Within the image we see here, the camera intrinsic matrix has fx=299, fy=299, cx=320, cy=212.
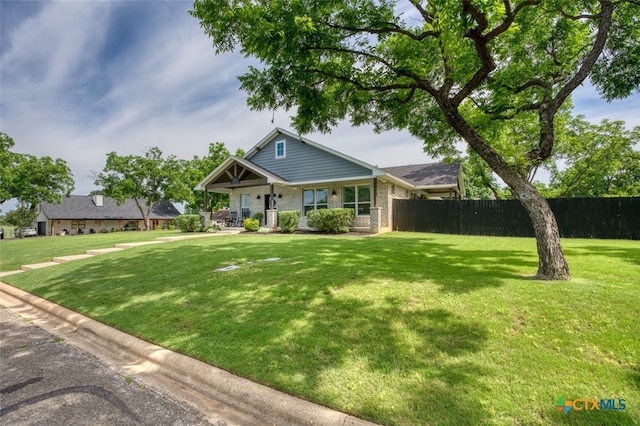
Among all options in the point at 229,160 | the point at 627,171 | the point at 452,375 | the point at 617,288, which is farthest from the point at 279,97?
the point at 627,171

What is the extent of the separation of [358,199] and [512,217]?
757cm

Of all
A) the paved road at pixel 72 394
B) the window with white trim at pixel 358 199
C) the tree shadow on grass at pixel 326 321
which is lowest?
the paved road at pixel 72 394

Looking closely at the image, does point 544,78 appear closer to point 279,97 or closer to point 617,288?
point 617,288

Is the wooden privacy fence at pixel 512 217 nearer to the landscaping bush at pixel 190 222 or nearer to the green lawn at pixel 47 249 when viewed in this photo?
the landscaping bush at pixel 190 222

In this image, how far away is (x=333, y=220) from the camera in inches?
583

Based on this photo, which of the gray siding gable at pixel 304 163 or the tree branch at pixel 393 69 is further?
the gray siding gable at pixel 304 163

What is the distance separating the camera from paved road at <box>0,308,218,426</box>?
8.21 feet

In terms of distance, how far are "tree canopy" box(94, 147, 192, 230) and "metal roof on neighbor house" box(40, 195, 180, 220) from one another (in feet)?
26.5

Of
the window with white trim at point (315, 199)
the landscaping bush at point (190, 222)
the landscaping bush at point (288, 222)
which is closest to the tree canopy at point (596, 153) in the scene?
the window with white trim at point (315, 199)

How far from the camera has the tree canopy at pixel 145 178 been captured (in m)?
34.5

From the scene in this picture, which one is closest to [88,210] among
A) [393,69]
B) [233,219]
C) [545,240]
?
[233,219]

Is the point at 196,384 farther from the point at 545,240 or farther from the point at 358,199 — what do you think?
the point at 358,199

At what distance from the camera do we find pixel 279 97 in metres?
7.00

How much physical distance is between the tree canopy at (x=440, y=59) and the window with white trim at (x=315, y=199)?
8.28 meters
